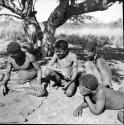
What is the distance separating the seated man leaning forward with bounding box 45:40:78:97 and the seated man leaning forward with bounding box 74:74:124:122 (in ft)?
3.23

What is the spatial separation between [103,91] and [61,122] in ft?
2.94

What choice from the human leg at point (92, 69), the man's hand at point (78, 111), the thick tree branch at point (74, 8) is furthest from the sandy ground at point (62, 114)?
the thick tree branch at point (74, 8)

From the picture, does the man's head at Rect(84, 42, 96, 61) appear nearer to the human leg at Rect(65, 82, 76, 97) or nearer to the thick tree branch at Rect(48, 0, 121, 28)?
the human leg at Rect(65, 82, 76, 97)

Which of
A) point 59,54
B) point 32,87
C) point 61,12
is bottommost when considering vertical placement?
point 32,87

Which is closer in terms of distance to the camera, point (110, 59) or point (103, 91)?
point (103, 91)

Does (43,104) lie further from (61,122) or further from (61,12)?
(61,12)

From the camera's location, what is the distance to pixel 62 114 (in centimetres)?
473

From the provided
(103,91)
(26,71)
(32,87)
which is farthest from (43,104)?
(103,91)

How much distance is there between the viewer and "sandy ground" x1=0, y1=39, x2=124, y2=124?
175 inches

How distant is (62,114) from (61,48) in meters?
1.40

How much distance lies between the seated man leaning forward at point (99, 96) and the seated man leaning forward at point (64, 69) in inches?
38.8

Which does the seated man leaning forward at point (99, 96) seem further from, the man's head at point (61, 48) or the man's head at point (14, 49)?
the man's head at point (14, 49)

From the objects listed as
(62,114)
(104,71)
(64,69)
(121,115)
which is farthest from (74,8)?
(121,115)

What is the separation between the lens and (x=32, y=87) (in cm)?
557
